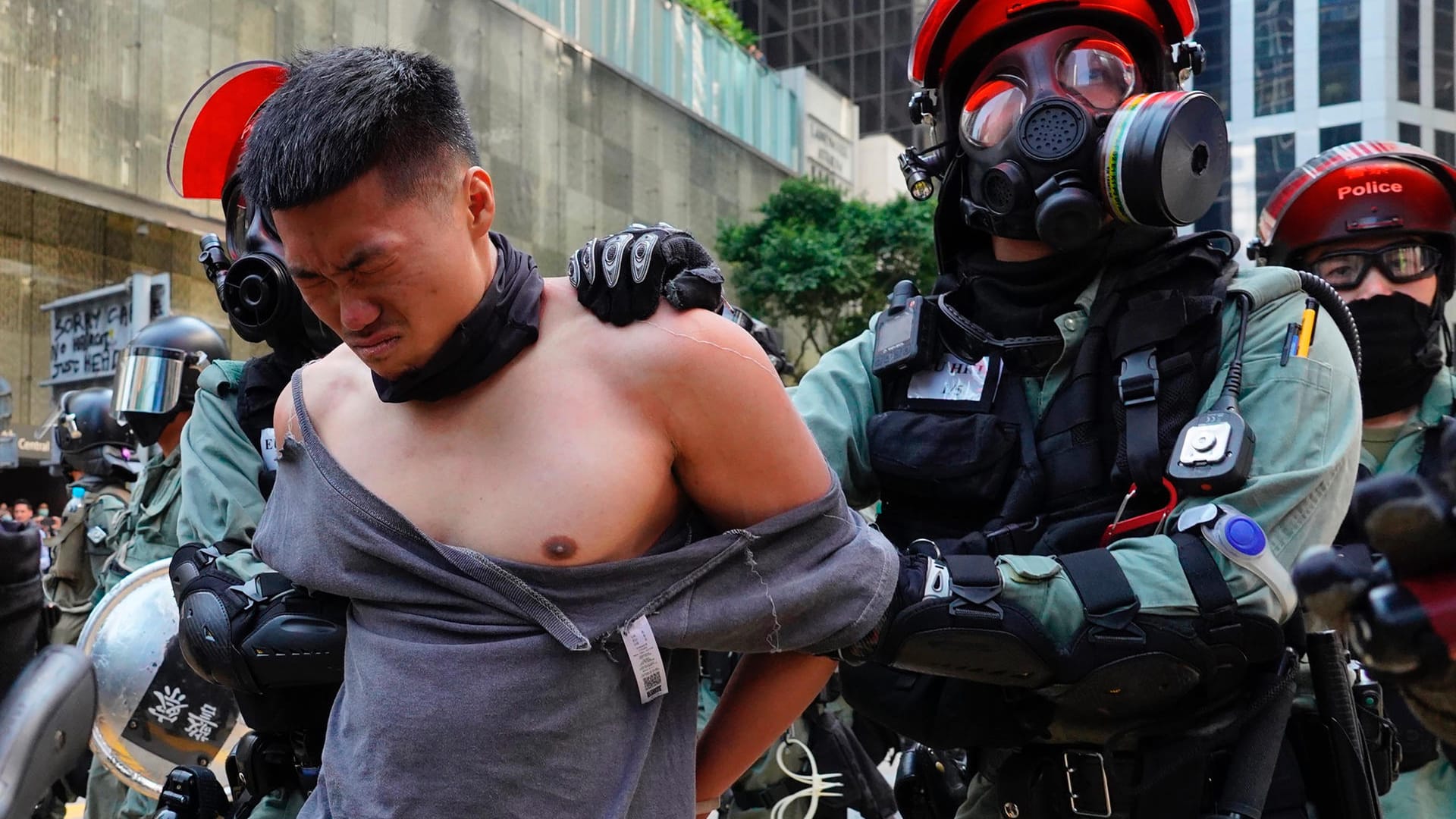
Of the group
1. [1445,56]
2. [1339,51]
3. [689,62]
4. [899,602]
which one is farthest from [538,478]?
[1445,56]

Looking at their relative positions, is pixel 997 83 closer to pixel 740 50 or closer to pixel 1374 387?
pixel 1374 387

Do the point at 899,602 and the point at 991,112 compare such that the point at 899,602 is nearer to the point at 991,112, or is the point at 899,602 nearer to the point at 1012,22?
the point at 991,112

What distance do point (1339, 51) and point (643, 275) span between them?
Result: 40.5 meters

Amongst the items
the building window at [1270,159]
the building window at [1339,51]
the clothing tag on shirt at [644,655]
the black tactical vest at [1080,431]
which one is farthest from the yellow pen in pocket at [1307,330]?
the building window at [1339,51]

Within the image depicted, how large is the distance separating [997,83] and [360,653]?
193cm

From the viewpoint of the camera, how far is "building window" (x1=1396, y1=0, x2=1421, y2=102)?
3738 centimetres

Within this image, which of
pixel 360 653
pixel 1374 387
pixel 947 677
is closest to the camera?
pixel 360 653

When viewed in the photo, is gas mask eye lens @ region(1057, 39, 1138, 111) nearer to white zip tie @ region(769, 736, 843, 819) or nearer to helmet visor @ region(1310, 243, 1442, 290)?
helmet visor @ region(1310, 243, 1442, 290)

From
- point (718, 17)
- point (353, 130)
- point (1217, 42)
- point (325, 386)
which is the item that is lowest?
point (325, 386)

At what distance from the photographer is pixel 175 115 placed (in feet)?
55.1

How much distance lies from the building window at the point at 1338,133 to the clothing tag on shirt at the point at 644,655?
39.1 m

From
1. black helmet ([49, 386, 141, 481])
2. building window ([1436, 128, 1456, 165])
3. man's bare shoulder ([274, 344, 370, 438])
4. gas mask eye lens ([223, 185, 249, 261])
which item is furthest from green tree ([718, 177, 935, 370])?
man's bare shoulder ([274, 344, 370, 438])

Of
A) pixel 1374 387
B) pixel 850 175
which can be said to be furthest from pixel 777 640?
pixel 850 175

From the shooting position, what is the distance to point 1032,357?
2969 millimetres
